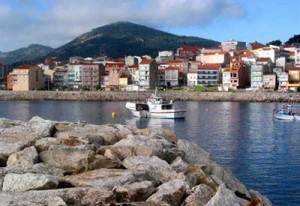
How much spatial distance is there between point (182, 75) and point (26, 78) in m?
36.6

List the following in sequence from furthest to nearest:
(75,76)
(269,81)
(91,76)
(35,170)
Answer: (75,76)
(91,76)
(269,81)
(35,170)

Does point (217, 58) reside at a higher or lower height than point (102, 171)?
higher

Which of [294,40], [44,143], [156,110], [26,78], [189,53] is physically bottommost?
[156,110]

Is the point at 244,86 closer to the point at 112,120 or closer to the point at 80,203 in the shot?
the point at 112,120

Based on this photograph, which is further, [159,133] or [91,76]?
[91,76]

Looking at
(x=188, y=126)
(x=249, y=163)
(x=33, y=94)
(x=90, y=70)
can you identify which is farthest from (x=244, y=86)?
(x=249, y=163)

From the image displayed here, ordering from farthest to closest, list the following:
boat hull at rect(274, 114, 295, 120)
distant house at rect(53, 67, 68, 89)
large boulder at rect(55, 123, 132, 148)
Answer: distant house at rect(53, 67, 68, 89) → boat hull at rect(274, 114, 295, 120) → large boulder at rect(55, 123, 132, 148)

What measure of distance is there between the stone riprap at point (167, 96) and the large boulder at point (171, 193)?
304ft

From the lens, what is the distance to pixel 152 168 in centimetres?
964

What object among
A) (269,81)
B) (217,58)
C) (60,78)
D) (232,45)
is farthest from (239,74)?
(232,45)

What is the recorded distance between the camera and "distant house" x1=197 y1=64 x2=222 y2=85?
395ft

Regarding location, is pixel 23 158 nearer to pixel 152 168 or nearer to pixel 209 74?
pixel 152 168

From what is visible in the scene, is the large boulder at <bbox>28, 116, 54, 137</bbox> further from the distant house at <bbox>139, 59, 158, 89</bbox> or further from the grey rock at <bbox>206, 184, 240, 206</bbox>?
the distant house at <bbox>139, 59, 158, 89</bbox>

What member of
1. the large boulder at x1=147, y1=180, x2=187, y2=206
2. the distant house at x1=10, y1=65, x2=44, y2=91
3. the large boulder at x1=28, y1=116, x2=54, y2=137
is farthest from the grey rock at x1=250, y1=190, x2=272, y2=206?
the distant house at x1=10, y1=65, x2=44, y2=91
